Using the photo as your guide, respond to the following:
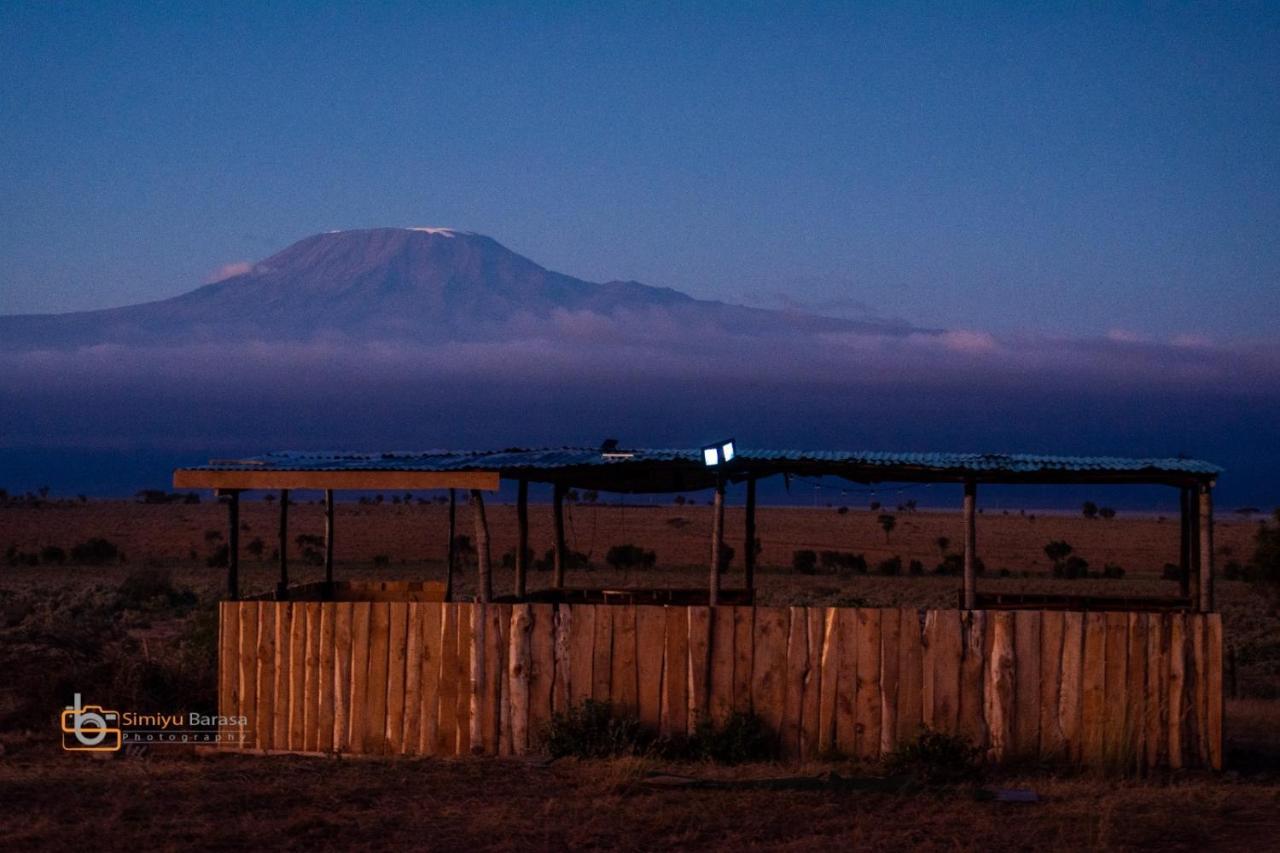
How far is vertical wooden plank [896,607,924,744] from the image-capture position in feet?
40.0

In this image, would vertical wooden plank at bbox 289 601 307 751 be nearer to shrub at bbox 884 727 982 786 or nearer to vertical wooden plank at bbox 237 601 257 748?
vertical wooden plank at bbox 237 601 257 748

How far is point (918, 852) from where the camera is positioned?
8820 mm

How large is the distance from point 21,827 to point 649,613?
5346 millimetres

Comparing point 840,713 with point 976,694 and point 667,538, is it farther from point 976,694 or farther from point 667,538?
point 667,538

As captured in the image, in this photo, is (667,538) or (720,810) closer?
(720,810)

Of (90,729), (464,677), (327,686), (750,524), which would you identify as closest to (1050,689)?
(750,524)

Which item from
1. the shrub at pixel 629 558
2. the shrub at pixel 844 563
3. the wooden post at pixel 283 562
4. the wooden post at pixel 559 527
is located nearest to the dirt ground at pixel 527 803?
the wooden post at pixel 283 562

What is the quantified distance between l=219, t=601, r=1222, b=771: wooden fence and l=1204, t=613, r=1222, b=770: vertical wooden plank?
1cm

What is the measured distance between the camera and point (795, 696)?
486 inches

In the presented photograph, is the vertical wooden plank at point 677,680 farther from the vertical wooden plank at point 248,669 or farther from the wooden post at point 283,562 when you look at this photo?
the wooden post at point 283,562

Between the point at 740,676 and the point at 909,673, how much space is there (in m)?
1.46

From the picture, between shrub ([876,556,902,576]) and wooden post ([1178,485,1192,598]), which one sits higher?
wooden post ([1178,485,1192,598])

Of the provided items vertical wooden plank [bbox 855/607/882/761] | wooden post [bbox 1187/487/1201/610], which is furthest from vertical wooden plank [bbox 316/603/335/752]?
wooden post [bbox 1187/487/1201/610]

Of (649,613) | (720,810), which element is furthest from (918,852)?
(649,613)
